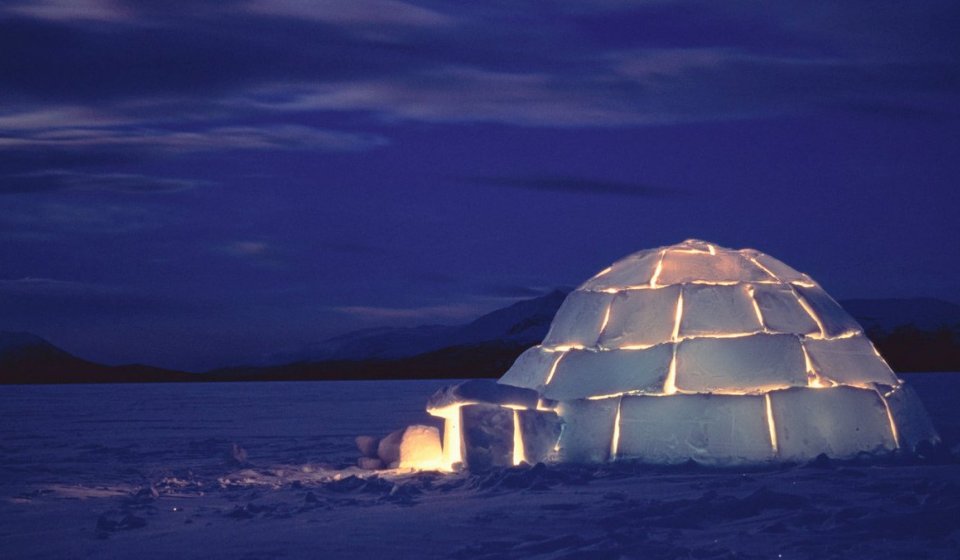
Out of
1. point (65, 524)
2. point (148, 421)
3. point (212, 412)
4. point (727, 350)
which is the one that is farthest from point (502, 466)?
point (212, 412)

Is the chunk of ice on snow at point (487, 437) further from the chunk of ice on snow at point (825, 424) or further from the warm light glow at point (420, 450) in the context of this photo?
the chunk of ice on snow at point (825, 424)

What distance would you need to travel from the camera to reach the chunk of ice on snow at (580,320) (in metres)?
13.8

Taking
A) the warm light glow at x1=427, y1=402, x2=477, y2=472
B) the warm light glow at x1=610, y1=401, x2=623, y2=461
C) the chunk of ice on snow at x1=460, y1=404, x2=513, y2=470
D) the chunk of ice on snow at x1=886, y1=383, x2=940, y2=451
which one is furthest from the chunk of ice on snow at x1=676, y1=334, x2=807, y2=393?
the warm light glow at x1=427, y1=402, x2=477, y2=472

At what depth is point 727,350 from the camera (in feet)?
42.0

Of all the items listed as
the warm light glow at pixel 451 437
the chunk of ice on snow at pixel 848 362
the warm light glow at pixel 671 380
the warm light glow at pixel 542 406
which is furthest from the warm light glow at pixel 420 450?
the chunk of ice on snow at pixel 848 362

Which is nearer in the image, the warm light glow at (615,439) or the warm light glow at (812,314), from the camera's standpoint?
the warm light glow at (615,439)

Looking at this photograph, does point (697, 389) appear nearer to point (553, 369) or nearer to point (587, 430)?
point (587, 430)

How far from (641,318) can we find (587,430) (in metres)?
1.58

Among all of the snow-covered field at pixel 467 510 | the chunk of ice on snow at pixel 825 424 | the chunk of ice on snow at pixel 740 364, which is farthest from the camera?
the chunk of ice on snow at pixel 740 364

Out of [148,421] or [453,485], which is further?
[148,421]

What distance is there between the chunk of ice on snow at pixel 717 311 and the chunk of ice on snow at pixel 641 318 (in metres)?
0.18

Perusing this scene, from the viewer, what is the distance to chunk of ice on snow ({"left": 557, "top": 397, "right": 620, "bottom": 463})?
1272 centimetres

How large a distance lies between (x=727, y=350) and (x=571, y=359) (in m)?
1.95

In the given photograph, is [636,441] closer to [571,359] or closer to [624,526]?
[571,359]
